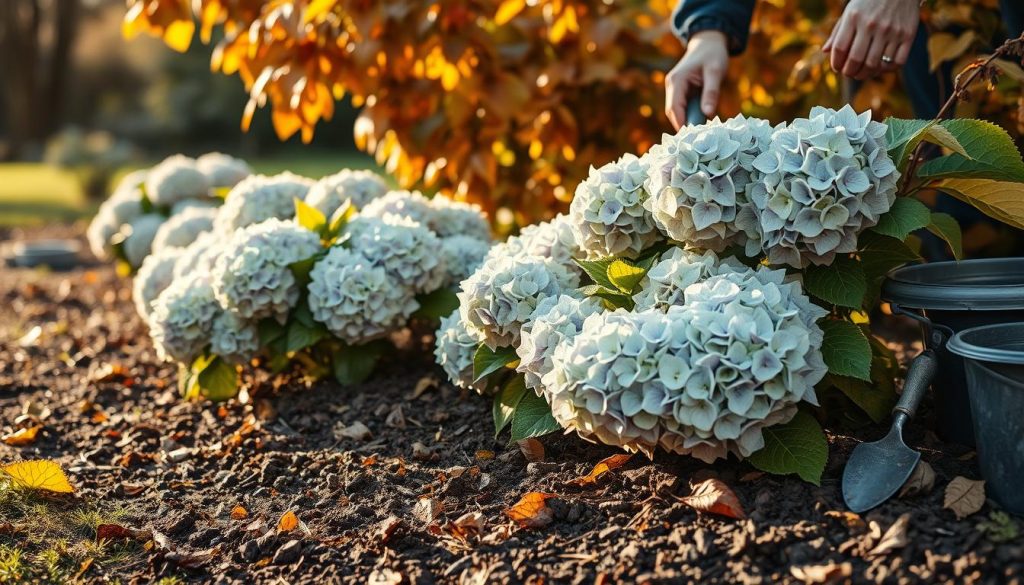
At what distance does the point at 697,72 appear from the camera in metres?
2.60

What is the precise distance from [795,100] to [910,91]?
0.75m

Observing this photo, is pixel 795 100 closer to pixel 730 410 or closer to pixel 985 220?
pixel 985 220

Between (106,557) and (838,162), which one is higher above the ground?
(838,162)

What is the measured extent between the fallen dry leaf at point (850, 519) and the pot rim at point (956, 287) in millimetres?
547

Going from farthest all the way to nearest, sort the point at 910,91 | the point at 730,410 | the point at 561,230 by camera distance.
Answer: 1. the point at 910,91
2. the point at 561,230
3. the point at 730,410

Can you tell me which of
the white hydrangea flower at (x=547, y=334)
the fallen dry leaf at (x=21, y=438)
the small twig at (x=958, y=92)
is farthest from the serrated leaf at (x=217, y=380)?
the small twig at (x=958, y=92)

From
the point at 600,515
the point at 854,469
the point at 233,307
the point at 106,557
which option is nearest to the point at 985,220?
the point at 854,469

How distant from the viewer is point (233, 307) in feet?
9.48

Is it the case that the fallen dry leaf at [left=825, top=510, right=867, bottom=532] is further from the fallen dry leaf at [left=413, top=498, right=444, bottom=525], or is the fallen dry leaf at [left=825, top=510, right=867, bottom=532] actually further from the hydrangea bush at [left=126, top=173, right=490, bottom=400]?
the hydrangea bush at [left=126, top=173, right=490, bottom=400]

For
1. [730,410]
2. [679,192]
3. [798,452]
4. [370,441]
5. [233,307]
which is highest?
[679,192]

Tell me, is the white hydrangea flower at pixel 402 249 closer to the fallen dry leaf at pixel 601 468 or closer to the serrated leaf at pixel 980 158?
the fallen dry leaf at pixel 601 468

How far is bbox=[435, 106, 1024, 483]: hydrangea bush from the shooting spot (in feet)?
6.13

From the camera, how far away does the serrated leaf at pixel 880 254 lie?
2.14 m

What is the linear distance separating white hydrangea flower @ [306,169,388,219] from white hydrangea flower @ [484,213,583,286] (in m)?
1.04
